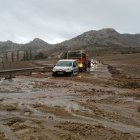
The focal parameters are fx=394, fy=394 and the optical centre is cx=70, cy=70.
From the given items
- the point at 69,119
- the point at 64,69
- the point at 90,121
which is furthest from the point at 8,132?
the point at 64,69

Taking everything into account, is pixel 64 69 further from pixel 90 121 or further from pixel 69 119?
pixel 90 121

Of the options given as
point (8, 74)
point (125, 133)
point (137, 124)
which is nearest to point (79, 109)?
point (137, 124)

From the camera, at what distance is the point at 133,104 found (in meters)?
15.7

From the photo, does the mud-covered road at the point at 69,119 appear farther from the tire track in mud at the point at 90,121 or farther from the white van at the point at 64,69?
the white van at the point at 64,69

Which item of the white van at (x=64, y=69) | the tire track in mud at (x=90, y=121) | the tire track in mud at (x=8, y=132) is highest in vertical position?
the white van at (x=64, y=69)

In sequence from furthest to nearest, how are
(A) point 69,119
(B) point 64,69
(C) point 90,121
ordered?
(B) point 64,69 < (A) point 69,119 < (C) point 90,121

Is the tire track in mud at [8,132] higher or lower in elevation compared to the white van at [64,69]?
lower

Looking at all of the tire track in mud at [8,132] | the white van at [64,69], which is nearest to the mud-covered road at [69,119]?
the tire track in mud at [8,132]

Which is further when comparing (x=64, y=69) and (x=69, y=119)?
(x=64, y=69)

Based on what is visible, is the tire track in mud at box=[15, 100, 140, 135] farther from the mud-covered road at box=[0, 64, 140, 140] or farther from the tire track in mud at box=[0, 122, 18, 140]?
the tire track in mud at box=[0, 122, 18, 140]

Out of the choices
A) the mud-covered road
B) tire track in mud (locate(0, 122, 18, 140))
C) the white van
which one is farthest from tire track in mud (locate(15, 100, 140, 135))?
the white van

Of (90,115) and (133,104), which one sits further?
(133,104)

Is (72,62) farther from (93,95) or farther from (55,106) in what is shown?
(55,106)

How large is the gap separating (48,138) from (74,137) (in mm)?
597
